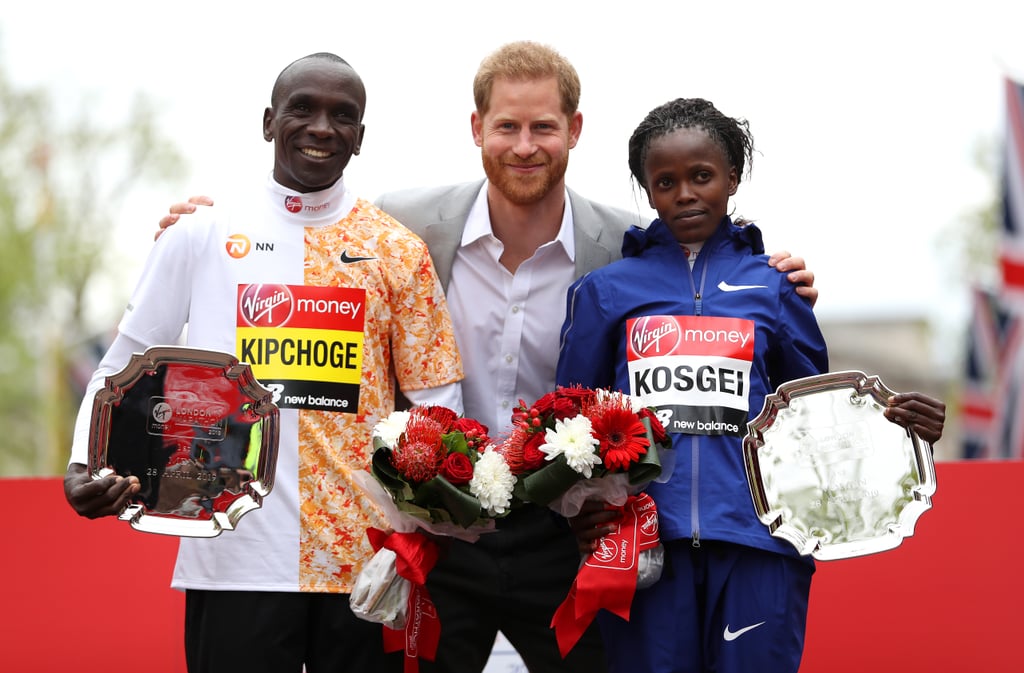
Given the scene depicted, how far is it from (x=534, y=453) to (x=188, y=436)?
968 mm

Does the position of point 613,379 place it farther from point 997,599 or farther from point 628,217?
point 997,599

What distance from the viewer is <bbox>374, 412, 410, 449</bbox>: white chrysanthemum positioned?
3303 millimetres

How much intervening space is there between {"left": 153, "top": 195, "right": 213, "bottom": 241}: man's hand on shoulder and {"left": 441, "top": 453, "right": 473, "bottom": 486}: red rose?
3.79ft

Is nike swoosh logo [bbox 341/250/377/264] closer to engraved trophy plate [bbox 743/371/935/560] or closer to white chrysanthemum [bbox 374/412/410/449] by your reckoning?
white chrysanthemum [bbox 374/412/410/449]

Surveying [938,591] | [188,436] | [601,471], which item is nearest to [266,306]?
[188,436]

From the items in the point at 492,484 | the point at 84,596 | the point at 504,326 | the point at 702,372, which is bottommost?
the point at 84,596

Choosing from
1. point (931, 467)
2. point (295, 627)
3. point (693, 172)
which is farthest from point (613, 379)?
point (295, 627)

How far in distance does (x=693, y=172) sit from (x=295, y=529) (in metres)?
1.57

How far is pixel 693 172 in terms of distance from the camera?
148 inches

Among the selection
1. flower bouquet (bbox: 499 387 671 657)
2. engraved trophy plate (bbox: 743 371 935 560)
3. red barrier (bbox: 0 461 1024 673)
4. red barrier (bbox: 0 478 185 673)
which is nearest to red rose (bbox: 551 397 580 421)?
flower bouquet (bbox: 499 387 671 657)

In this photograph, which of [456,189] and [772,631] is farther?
[456,189]

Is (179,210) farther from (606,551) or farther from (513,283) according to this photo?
(606,551)

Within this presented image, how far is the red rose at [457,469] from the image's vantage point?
129 inches

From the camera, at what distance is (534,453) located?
332 cm
